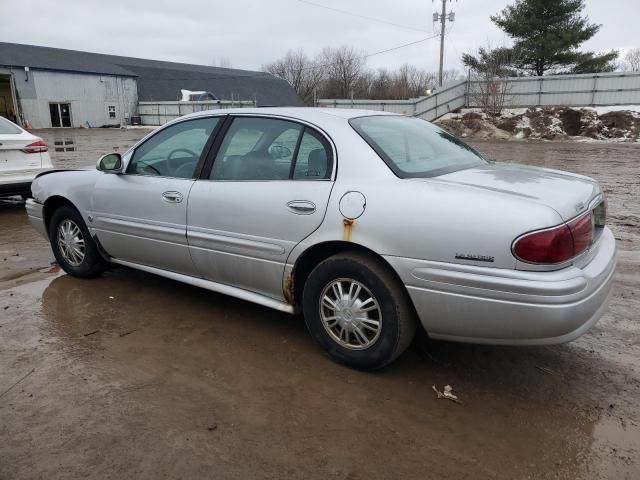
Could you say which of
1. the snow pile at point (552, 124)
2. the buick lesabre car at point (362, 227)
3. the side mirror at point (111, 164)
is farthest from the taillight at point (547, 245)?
the snow pile at point (552, 124)

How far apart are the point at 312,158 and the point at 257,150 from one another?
0.53 metres

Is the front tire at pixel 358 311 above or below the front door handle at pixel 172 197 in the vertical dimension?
below

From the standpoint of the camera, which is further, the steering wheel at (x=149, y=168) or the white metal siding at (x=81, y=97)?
the white metal siding at (x=81, y=97)

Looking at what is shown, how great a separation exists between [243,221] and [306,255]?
52 centimetres

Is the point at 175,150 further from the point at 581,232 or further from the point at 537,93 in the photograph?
the point at 537,93

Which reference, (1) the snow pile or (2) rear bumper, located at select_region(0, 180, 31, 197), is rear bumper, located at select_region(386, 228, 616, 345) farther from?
(1) the snow pile

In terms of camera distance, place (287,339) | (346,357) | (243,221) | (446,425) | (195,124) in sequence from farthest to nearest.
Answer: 1. (195,124)
2. (287,339)
3. (243,221)
4. (346,357)
5. (446,425)

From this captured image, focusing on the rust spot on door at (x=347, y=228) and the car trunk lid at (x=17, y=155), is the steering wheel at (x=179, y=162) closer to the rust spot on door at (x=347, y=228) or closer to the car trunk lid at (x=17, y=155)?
the rust spot on door at (x=347, y=228)

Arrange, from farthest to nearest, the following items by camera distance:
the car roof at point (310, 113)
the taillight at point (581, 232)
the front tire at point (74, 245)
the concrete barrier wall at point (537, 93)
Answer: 1. the concrete barrier wall at point (537, 93)
2. the front tire at point (74, 245)
3. the car roof at point (310, 113)
4. the taillight at point (581, 232)

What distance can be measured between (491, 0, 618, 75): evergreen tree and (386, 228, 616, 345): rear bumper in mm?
35965

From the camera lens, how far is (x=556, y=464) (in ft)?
7.61

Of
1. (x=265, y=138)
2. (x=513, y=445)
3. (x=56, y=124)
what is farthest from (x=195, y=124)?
(x=56, y=124)

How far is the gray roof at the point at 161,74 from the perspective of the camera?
4197cm

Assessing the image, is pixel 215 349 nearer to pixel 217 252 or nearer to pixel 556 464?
pixel 217 252
